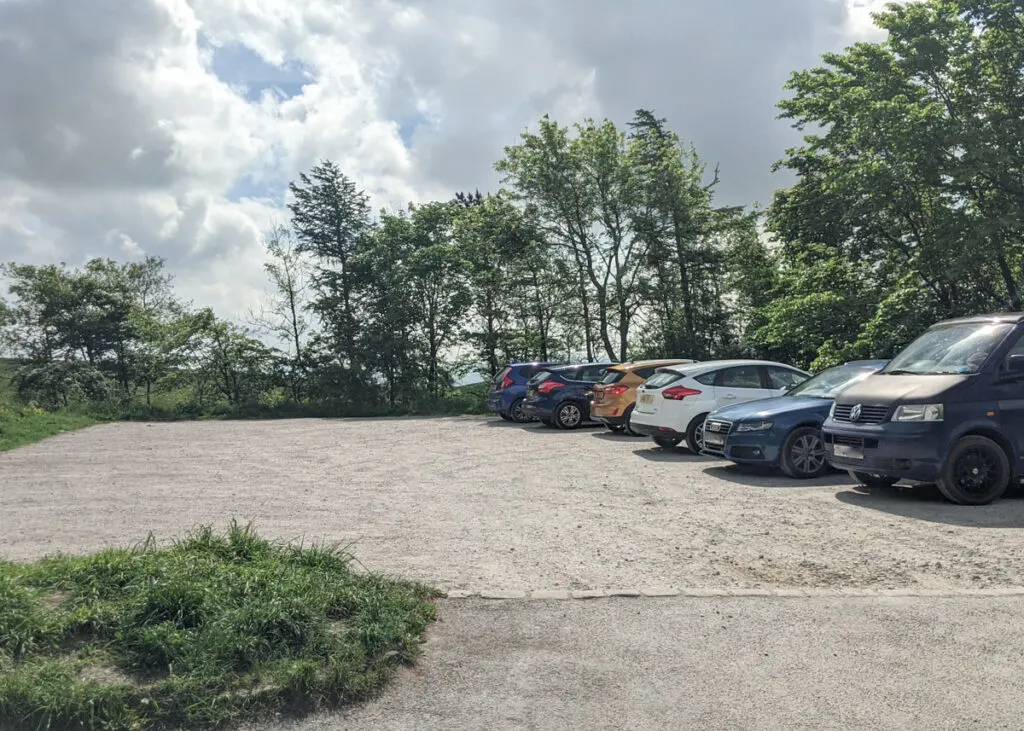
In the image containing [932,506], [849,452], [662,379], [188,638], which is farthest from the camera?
[662,379]

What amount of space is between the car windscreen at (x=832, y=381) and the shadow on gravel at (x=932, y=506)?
187cm

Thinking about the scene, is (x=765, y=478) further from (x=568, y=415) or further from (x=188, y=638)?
(x=568, y=415)

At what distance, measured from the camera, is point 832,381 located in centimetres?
1178

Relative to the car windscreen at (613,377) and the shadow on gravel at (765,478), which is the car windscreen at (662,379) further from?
the shadow on gravel at (765,478)

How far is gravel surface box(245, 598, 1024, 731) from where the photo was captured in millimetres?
3791

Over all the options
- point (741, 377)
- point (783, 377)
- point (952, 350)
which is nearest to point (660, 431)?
point (741, 377)

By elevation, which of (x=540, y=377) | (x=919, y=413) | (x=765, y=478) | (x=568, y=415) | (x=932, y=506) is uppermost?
(x=540, y=377)

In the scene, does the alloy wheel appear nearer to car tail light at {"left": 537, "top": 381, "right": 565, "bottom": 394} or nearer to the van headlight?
the van headlight

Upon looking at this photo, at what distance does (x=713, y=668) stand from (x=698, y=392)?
949 cm

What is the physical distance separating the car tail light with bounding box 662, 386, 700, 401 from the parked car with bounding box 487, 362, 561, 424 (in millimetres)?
9031

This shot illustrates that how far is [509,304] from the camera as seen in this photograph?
3369 cm

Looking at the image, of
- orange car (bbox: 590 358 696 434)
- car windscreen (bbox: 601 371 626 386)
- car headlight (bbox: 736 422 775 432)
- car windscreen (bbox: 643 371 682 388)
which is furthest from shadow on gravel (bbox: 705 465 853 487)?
car windscreen (bbox: 601 371 626 386)

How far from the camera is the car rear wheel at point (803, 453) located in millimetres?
10750

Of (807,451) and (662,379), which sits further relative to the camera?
(662,379)
